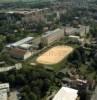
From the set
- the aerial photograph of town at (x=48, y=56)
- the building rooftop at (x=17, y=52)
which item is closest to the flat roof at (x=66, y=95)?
the aerial photograph of town at (x=48, y=56)

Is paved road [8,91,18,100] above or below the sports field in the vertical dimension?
above

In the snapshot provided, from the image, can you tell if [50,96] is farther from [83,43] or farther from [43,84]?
[83,43]

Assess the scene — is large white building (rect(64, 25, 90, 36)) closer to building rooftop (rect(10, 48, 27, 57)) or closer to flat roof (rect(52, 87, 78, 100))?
building rooftop (rect(10, 48, 27, 57))

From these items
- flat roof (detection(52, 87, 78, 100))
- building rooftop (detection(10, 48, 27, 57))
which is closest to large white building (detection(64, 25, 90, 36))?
building rooftop (detection(10, 48, 27, 57))

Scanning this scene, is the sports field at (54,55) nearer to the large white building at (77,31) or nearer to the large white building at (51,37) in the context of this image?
Result: the large white building at (51,37)

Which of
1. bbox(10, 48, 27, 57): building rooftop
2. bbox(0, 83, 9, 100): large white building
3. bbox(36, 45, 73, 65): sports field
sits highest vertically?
bbox(0, 83, 9, 100): large white building

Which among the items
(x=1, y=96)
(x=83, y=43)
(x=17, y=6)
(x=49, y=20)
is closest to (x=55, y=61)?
(x=83, y=43)

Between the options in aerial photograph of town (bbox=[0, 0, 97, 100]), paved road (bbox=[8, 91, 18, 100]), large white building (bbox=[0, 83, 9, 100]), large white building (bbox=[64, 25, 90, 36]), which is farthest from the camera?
large white building (bbox=[64, 25, 90, 36])

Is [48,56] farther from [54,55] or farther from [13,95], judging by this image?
[13,95]
